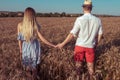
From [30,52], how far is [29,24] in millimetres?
557

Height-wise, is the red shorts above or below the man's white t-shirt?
below

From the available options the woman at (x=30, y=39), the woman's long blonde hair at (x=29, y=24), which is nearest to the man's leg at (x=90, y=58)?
the woman at (x=30, y=39)

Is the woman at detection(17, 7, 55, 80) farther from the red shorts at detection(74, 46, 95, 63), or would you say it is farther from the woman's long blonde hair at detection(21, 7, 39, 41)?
the red shorts at detection(74, 46, 95, 63)

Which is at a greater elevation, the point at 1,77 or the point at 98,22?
the point at 98,22

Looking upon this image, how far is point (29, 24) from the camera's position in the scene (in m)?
6.48

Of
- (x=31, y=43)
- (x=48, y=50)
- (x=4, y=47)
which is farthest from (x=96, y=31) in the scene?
(x=4, y=47)

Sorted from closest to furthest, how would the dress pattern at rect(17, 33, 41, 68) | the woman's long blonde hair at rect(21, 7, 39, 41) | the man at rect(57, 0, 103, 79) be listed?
the woman's long blonde hair at rect(21, 7, 39, 41)
the dress pattern at rect(17, 33, 41, 68)
the man at rect(57, 0, 103, 79)

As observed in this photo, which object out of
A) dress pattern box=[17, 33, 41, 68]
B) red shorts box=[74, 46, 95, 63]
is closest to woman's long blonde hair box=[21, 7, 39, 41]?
dress pattern box=[17, 33, 41, 68]

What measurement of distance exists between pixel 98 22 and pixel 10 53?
2310 millimetres

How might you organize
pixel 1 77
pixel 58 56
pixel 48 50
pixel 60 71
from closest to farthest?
pixel 1 77 < pixel 60 71 < pixel 58 56 < pixel 48 50

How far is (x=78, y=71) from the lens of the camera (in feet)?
22.7

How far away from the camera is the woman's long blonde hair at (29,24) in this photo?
6.45m

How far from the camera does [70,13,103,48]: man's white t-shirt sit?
677 centimetres

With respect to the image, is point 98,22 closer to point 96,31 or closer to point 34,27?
point 96,31
